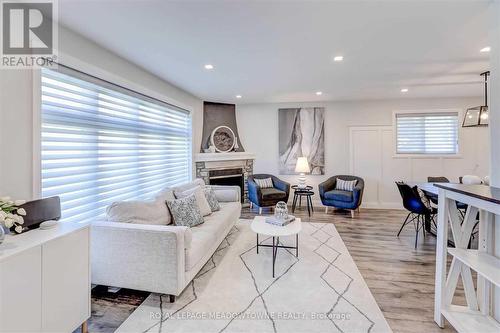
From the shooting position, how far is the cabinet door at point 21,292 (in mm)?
1307

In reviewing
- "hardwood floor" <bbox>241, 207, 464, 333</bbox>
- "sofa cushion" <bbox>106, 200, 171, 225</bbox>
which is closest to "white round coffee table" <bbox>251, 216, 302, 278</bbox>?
"hardwood floor" <bbox>241, 207, 464, 333</bbox>

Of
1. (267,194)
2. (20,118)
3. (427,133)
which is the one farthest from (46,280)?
(427,133)

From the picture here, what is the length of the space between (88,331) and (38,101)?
6.17ft

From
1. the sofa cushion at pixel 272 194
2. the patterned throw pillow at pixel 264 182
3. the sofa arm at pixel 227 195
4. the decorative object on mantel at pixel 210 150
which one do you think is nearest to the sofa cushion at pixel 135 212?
the sofa arm at pixel 227 195

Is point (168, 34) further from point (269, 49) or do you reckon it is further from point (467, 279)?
point (467, 279)

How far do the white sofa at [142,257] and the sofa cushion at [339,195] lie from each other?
3600 mm

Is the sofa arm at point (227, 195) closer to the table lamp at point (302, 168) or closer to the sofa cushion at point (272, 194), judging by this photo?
the sofa cushion at point (272, 194)

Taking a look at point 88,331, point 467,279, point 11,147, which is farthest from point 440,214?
point 11,147

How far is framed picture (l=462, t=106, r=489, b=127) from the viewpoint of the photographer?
3781 mm

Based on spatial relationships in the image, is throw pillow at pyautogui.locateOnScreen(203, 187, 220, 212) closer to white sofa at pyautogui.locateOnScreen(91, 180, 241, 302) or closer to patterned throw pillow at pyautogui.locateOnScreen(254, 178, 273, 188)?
white sofa at pyautogui.locateOnScreen(91, 180, 241, 302)

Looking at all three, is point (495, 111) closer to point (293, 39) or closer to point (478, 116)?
point (293, 39)

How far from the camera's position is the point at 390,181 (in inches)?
225

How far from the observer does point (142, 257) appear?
216cm

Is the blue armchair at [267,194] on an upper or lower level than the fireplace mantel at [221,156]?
lower
